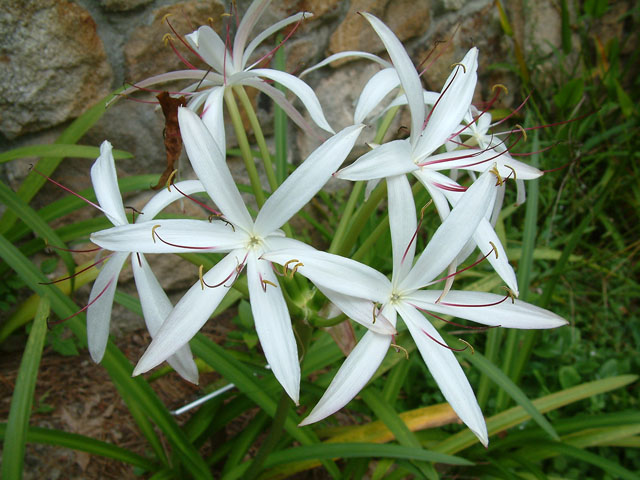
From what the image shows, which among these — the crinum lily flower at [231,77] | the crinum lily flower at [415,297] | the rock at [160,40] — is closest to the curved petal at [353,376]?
the crinum lily flower at [415,297]

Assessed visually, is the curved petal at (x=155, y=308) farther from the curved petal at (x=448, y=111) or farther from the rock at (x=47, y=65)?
the rock at (x=47, y=65)

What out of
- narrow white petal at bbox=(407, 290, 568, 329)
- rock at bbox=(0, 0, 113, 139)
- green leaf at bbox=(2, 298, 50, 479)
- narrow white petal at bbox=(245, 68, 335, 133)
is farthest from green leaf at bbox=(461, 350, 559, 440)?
rock at bbox=(0, 0, 113, 139)

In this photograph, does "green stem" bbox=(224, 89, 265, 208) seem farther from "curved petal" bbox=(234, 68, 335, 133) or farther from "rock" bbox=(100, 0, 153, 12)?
"rock" bbox=(100, 0, 153, 12)

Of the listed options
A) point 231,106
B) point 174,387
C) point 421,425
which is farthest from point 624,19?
point 174,387

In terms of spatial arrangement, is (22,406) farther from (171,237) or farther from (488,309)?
(488,309)

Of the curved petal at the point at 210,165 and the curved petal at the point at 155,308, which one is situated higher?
the curved petal at the point at 210,165
